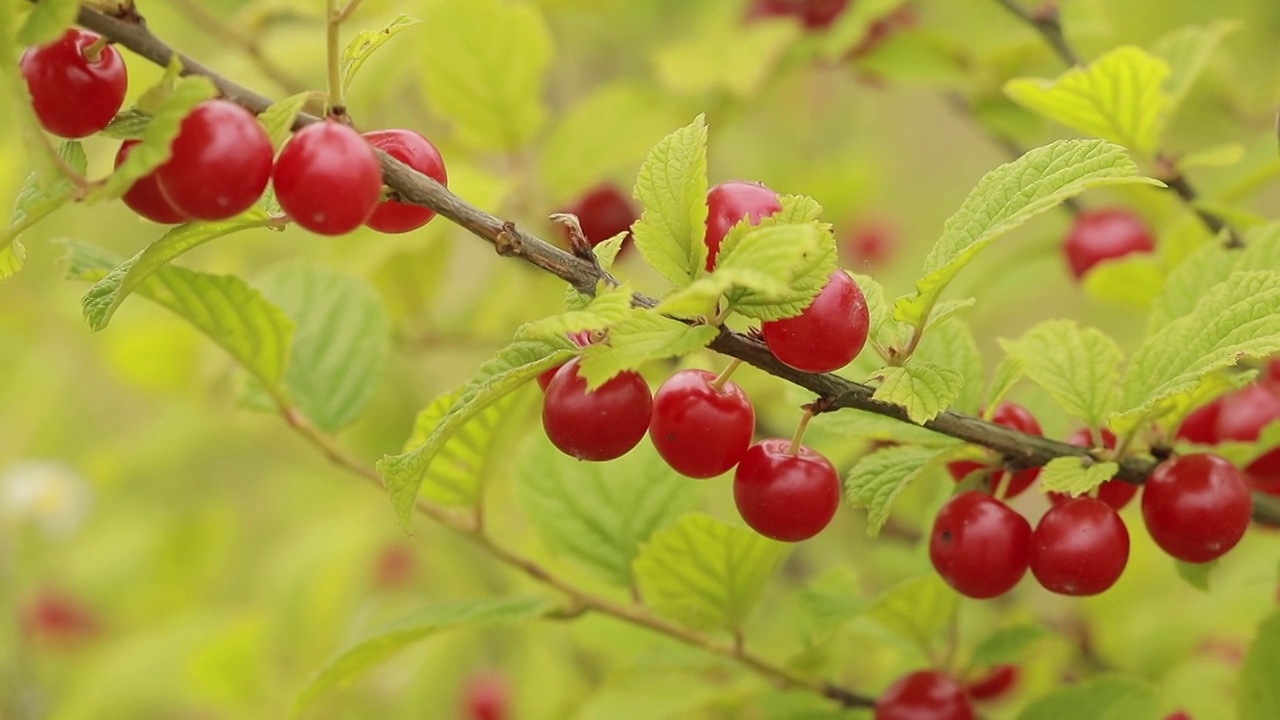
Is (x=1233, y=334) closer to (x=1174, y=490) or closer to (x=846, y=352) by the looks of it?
(x=1174, y=490)

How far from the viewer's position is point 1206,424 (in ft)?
3.20

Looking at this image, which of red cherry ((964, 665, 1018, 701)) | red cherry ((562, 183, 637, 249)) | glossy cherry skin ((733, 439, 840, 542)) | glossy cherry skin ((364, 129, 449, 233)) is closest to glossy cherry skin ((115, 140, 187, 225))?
glossy cherry skin ((364, 129, 449, 233))

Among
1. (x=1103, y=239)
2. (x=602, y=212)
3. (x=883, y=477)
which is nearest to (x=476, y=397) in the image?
(x=883, y=477)

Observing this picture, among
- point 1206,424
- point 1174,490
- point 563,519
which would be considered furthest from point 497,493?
point 1174,490

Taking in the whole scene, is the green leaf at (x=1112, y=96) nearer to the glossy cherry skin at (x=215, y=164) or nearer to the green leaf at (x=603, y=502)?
the green leaf at (x=603, y=502)

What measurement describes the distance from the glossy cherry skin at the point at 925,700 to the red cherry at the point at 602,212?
768mm

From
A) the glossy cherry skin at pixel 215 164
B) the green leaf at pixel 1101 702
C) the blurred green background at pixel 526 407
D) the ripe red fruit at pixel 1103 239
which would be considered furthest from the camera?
the blurred green background at pixel 526 407

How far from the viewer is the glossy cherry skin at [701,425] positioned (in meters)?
0.69

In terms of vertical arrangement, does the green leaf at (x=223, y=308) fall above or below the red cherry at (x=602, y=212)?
below

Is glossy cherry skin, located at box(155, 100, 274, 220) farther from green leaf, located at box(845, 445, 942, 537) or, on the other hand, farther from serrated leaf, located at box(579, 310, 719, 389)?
green leaf, located at box(845, 445, 942, 537)

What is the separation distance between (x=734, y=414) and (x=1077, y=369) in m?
0.25

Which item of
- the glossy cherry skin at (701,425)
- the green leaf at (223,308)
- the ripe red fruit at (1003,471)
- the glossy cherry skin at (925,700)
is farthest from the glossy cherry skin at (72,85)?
the glossy cherry skin at (925,700)

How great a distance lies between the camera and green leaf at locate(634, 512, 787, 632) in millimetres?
910

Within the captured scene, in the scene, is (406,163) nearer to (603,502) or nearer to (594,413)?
(594,413)
